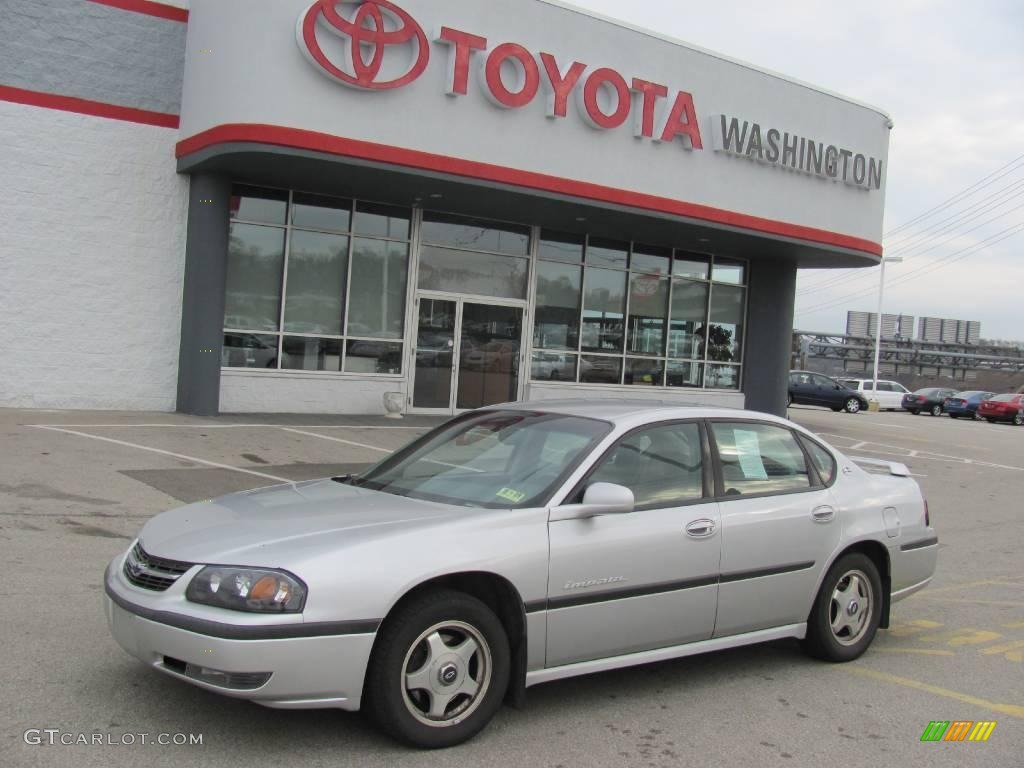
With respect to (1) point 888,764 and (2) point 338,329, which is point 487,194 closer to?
(2) point 338,329

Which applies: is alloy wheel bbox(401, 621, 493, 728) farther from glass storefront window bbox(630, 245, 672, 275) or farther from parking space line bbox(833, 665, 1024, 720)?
glass storefront window bbox(630, 245, 672, 275)

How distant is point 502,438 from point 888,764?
2.37 m

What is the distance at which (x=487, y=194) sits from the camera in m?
16.0

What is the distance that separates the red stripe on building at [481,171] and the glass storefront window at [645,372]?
365 cm

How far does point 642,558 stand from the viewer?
15.4 feet

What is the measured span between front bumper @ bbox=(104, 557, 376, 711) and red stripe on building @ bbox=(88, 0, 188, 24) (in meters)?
13.5

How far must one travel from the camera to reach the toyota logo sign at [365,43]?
13640 millimetres

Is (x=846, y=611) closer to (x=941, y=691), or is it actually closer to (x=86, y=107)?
(x=941, y=691)

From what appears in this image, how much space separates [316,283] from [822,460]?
1198cm

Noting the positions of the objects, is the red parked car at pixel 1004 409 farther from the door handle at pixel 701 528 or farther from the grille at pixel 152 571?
the grille at pixel 152 571

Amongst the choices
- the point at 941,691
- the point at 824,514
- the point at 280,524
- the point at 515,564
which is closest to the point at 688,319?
the point at 824,514

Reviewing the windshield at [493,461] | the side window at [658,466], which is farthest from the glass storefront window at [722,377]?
the side window at [658,466]

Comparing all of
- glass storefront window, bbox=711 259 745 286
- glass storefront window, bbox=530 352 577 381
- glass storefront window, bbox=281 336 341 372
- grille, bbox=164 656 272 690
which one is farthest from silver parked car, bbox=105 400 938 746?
glass storefront window, bbox=711 259 745 286

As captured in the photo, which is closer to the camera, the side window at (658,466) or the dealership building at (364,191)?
the side window at (658,466)
